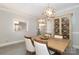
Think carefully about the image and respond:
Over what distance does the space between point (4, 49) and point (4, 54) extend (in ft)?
0.35

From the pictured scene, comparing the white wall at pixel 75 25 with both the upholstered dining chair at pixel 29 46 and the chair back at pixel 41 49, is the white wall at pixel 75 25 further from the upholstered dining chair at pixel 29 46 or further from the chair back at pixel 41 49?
the upholstered dining chair at pixel 29 46

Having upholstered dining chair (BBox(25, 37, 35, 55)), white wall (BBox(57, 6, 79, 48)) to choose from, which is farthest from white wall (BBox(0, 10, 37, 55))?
white wall (BBox(57, 6, 79, 48))

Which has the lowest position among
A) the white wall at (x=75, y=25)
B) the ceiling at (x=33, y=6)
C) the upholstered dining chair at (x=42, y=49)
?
the upholstered dining chair at (x=42, y=49)

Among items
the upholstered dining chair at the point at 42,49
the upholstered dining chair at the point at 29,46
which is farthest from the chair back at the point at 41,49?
the upholstered dining chair at the point at 29,46

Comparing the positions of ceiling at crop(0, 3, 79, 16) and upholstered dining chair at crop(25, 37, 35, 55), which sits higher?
ceiling at crop(0, 3, 79, 16)

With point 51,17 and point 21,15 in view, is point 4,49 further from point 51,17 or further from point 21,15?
point 51,17

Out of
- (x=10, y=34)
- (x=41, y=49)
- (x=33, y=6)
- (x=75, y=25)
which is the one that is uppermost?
(x=33, y=6)

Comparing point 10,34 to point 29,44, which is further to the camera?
A: point 29,44

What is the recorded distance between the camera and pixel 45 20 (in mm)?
1821

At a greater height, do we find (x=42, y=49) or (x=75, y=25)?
(x=75, y=25)

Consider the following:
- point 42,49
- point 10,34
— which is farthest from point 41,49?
point 10,34

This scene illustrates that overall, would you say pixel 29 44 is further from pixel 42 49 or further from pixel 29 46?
pixel 42 49

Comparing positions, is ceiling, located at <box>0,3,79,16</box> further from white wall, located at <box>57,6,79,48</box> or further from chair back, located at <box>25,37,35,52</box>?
chair back, located at <box>25,37,35,52</box>
